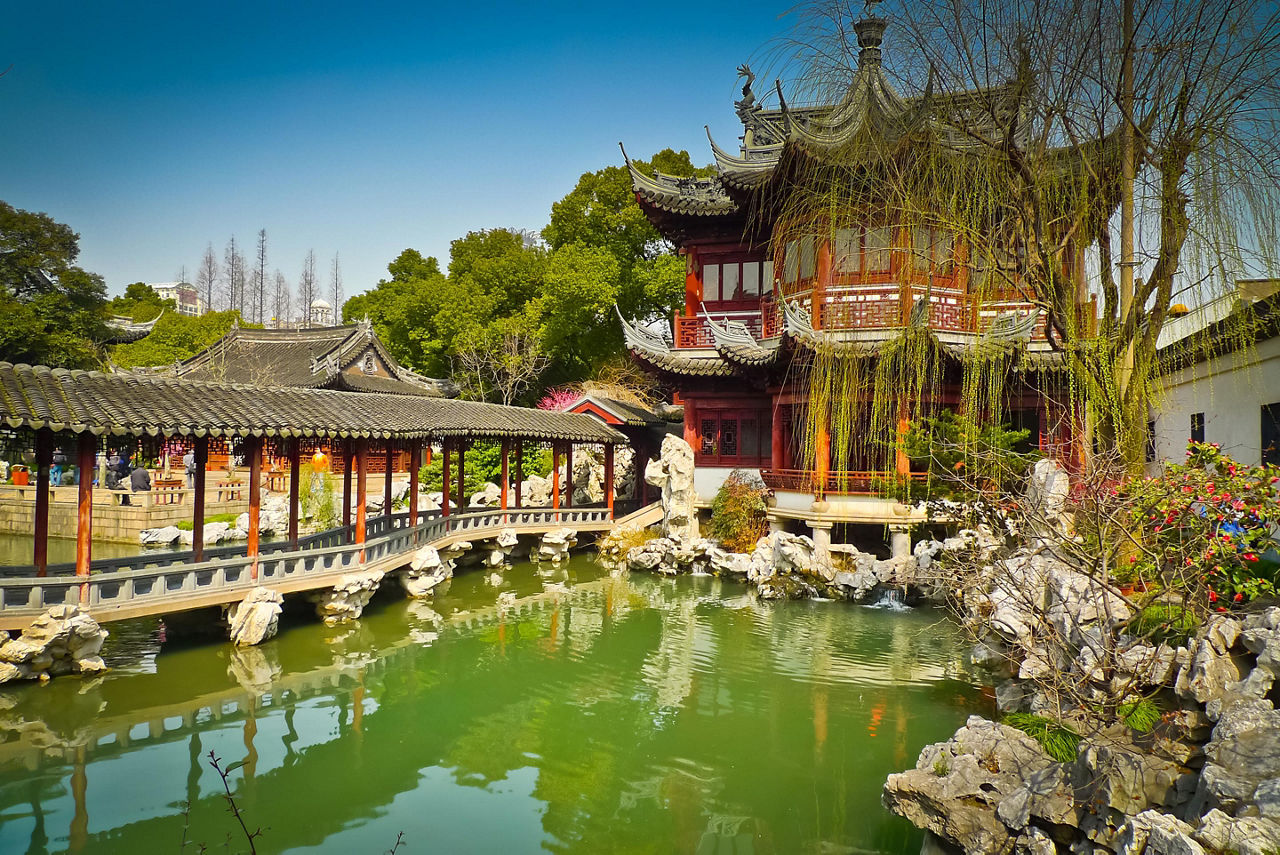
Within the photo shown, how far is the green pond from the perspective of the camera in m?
5.51

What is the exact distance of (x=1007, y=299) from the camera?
5.12 m

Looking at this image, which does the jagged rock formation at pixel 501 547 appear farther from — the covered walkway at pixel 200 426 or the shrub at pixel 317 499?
the shrub at pixel 317 499

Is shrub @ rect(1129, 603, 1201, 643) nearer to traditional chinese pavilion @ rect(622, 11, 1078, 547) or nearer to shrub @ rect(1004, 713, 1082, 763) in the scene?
shrub @ rect(1004, 713, 1082, 763)

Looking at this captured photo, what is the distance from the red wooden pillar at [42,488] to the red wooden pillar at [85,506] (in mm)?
100

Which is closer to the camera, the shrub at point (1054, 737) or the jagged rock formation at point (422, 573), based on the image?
the shrub at point (1054, 737)

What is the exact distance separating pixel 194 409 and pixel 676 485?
9.33 metres

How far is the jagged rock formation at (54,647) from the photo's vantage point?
307 inches

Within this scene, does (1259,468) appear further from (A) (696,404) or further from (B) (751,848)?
(A) (696,404)

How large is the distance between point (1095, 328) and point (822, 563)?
8.96 meters

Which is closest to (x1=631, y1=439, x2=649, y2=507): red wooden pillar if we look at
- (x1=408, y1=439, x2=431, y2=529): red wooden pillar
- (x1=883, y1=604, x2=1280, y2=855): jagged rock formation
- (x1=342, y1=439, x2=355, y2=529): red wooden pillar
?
(x1=408, y1=439, x2=431, y2=529): red wooden pillar

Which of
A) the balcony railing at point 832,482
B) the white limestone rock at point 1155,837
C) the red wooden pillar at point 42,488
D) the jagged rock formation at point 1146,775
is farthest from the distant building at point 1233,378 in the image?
the red wooden pillar at point 42,488

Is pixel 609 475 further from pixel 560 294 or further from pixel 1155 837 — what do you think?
pixel 1155 837

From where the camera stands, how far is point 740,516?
15570mm

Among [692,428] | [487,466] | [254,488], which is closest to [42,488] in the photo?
[254,488]
